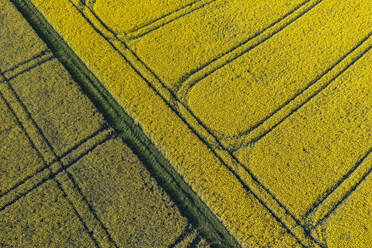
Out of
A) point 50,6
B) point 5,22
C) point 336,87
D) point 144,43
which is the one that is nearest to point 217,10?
point 144,43

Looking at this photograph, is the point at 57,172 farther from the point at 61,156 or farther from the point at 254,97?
the point at 254,97

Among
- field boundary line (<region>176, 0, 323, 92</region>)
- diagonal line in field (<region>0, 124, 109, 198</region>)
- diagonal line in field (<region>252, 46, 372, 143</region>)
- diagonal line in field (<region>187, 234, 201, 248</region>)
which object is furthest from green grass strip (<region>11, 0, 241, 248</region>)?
diagonal line in field (<region>252, 46, 372, 143</region>)

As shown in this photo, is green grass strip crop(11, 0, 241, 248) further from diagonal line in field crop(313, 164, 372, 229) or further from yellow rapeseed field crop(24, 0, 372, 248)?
diagonal line in field crop(313, 164, 372, 229)

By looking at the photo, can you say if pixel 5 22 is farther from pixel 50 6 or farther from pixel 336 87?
pixel 336 87

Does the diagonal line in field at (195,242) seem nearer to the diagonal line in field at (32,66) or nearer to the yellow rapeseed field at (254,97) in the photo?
the yellow rapeseed field at (254,97)

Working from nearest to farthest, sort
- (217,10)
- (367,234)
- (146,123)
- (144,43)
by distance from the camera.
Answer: (367,234), (146,123), (144,43), (217,10)

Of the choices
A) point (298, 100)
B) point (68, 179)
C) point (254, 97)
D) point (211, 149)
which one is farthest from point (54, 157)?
point (298, 100)
